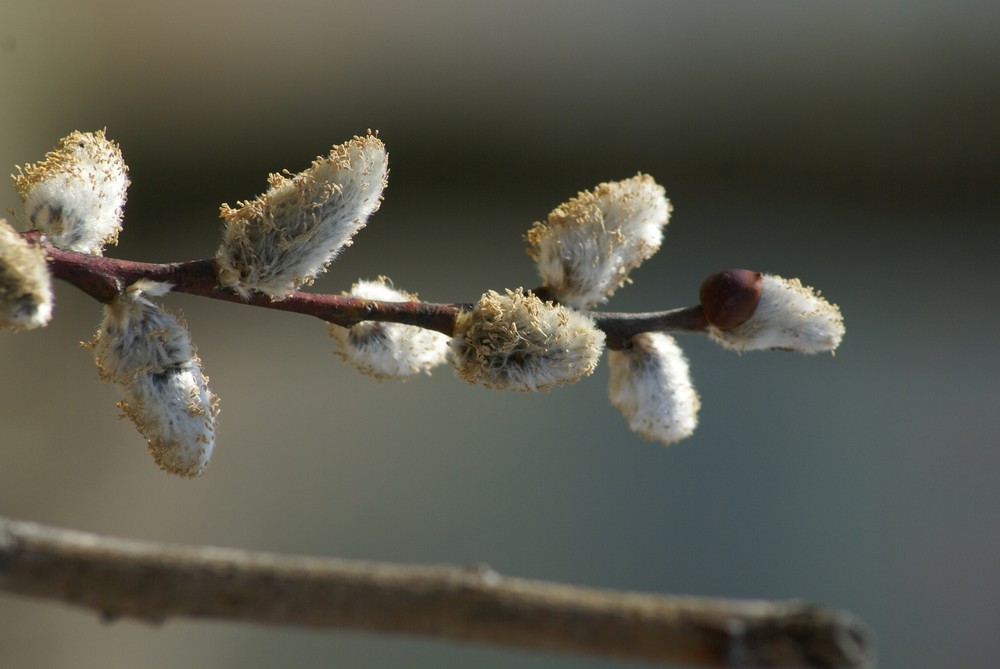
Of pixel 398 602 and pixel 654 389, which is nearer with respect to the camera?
pixel 398 602

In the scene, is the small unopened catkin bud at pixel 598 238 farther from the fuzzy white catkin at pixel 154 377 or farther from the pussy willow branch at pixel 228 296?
the fuzzy white catkin at pixel 154 377

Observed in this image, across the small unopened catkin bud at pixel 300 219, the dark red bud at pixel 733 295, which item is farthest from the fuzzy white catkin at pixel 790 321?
the small unopened catkin bud at pixel 300 219

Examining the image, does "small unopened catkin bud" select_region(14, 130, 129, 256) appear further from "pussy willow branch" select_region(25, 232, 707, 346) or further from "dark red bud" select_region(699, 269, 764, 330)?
"dark red bud" select_region(699, 269, 764, 330)

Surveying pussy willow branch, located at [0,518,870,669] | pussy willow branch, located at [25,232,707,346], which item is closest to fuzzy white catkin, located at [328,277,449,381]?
pussy willow branch, located at [25,232,707,346]

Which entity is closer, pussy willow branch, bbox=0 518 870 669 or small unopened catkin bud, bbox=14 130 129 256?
pussy willow branch, bbox=0 518 870 669

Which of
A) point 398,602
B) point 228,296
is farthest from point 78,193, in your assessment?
point 398,602

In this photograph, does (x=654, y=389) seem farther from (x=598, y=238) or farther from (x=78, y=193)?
(x=78, y=193)

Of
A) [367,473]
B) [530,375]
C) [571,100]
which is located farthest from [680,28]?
[530,375]
